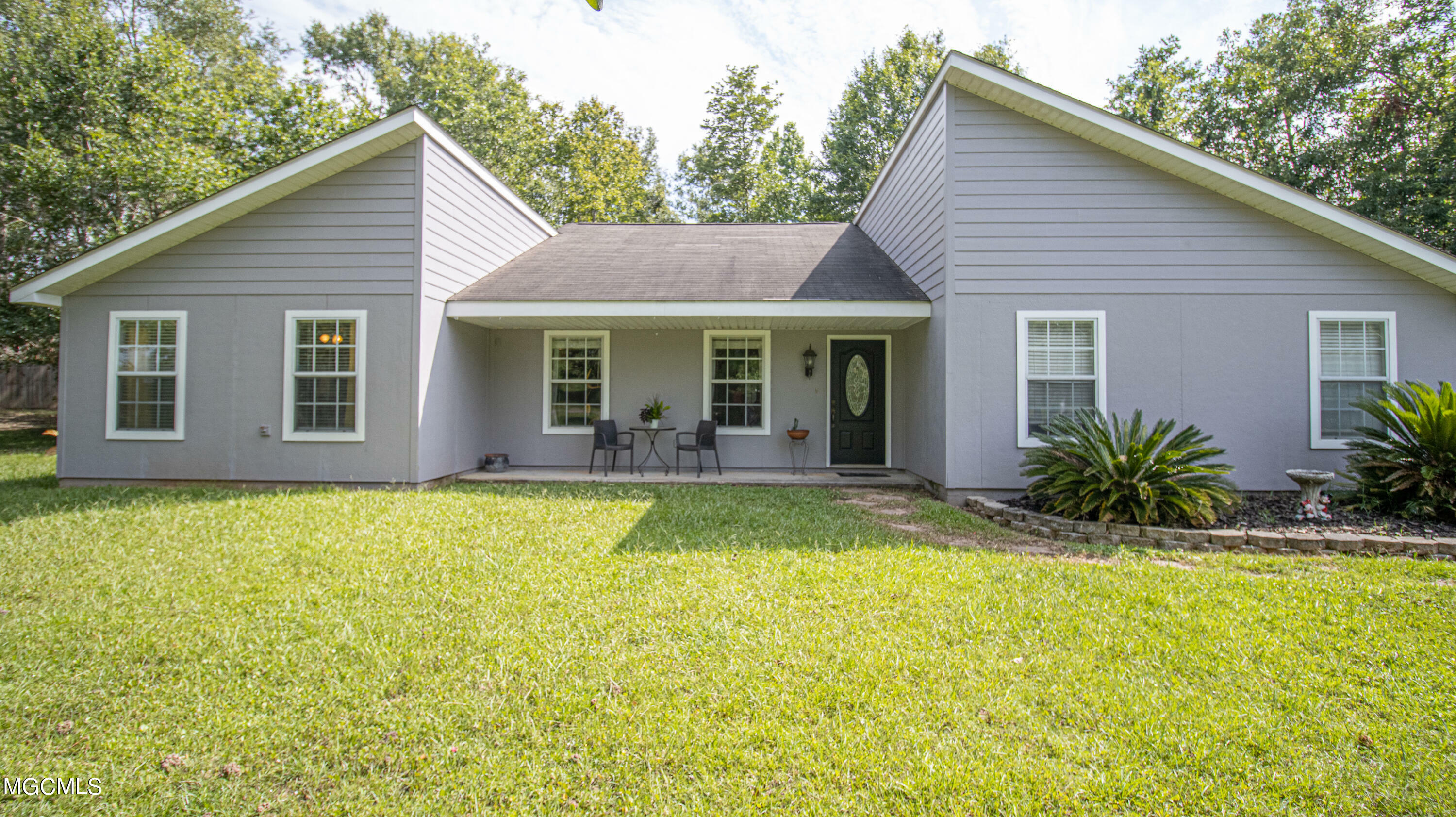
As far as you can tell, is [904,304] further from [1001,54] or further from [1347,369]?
[1001,54]

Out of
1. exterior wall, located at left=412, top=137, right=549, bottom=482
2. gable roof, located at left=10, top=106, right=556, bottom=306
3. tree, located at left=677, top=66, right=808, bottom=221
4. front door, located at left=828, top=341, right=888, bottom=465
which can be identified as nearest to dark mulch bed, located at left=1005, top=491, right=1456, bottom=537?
front door, located at left=828, top=341, right=888, bottom=465

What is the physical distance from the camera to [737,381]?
9.32 metres

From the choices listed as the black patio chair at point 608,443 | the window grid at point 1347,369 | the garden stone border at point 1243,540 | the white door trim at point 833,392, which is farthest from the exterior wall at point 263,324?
the window grid at point 1347,369

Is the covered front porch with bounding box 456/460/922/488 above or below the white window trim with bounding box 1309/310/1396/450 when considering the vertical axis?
below

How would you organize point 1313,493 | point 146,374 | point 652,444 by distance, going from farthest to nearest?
point 652,444 < point 146,374 < point 1313,493

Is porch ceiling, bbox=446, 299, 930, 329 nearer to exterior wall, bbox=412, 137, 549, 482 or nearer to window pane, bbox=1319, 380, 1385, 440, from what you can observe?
exterior wall, bbox=412, 137, 549, 482

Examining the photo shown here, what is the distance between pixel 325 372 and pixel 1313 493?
10.2 m

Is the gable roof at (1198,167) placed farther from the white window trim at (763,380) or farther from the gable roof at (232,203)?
the gable roof at (232,203)

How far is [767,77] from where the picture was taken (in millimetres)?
23719

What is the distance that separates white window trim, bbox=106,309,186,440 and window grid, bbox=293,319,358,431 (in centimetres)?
138

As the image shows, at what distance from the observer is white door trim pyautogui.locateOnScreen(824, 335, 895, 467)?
9.28 meters

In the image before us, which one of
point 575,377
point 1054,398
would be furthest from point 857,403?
point 575,377

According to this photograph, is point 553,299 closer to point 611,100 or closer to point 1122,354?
point 1122,354

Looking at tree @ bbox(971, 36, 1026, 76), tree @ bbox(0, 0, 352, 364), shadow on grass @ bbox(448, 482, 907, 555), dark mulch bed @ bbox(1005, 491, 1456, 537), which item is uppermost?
tree @ bbox(971, 36, 1026, 76)
